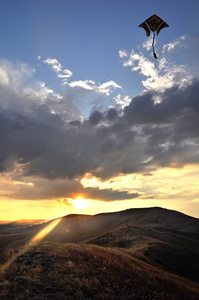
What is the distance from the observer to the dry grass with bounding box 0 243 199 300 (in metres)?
10.2

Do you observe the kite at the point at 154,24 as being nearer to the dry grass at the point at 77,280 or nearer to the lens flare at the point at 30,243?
the dry grass at the point at 77,280

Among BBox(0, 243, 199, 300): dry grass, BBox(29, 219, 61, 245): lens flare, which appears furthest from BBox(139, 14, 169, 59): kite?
BBox(29, 219, 61, 245): lens flare

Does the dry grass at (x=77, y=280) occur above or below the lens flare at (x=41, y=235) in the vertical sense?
above

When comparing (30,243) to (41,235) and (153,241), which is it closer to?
(41,235)

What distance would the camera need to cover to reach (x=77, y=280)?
11.3 metres

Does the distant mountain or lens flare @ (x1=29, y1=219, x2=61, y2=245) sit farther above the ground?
the distant mountain

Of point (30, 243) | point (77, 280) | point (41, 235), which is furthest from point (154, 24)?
point (41, 235)

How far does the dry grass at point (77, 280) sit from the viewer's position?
1016 centimetres

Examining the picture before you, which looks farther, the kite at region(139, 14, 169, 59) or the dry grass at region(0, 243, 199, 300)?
the kite at region(139, 14, 169, 59)

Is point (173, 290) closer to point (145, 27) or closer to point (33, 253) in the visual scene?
point (33, 253)

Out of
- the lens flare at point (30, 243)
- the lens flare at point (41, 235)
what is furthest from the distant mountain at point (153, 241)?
the lens flare at point (30, 243)

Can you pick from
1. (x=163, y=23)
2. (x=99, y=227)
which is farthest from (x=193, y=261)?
(x=99, y=227)

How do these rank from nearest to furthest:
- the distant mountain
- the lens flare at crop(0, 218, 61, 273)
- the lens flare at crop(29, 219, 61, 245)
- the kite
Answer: the lens flare at crop(0, 218, 61, 273), the kite, the distant mountain, the lens flare at crop(29, 219, 61, 245)

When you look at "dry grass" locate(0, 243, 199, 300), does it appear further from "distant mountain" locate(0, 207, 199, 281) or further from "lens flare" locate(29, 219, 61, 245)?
"lens flare" locate(29, 219, 61, 245)
